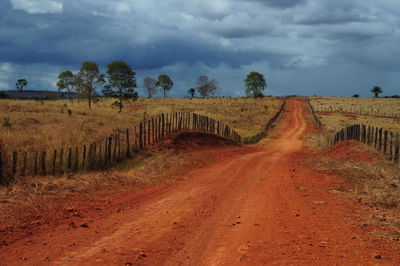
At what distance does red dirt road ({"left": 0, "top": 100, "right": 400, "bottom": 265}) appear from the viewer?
20.5 ft

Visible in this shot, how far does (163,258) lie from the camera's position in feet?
20.8

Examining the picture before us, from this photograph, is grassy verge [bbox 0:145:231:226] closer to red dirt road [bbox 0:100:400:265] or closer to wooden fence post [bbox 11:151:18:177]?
wooden fence post [bbox 11:151:18:177]

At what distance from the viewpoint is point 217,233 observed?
7715mm

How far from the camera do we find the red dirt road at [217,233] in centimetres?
625

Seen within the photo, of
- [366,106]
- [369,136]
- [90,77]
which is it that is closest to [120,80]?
[90,77]

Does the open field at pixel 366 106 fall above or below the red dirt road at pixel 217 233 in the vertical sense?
above

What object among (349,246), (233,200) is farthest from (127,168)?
(349,246)

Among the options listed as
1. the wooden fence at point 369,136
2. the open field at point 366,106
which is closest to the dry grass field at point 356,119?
the open field at point 366,106

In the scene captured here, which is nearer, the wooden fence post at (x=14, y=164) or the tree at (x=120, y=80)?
the wooden fence post at (x=14, y=164)

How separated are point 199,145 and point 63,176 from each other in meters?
13.1

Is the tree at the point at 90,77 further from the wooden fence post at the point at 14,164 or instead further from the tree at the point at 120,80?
the wooden fence post at the point at 14,164

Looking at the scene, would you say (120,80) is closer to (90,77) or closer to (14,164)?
(90,77)

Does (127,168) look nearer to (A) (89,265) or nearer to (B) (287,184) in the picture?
(B) (287,184)

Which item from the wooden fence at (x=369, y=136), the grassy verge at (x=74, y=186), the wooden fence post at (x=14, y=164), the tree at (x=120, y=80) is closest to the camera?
the grassy verge at (x=74, y=186)
